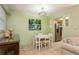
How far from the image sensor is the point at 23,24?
4.16 m

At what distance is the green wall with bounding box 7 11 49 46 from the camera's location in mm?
3989

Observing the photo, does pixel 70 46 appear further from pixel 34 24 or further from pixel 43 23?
pixel 34 24

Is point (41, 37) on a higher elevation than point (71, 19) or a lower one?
lower

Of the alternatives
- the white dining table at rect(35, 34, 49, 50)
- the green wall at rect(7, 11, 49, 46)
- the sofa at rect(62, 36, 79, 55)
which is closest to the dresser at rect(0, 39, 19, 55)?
the sofa at rect(62, 36, 79, 55)

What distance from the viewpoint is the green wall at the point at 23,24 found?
3.99 meters

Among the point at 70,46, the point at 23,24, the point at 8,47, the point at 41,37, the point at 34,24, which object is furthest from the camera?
the point at 41,37

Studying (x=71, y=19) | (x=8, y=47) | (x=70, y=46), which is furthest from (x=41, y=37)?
(x=8, y=47)

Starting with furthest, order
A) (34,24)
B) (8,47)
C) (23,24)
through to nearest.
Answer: (34,24)
(23,24)
(8,47)

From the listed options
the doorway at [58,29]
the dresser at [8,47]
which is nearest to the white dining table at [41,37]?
the doorway at [58,29]

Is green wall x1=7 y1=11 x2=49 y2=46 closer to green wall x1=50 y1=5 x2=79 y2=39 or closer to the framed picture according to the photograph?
the framed picture

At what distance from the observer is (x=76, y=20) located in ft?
13.8
